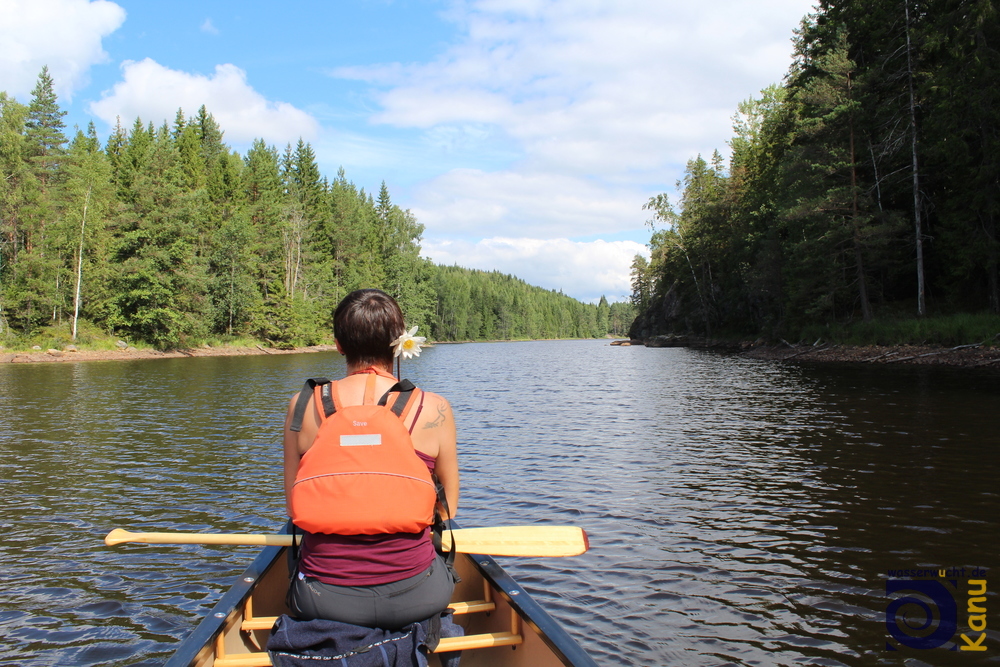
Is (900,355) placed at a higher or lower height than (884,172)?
lower

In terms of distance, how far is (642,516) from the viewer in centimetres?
789

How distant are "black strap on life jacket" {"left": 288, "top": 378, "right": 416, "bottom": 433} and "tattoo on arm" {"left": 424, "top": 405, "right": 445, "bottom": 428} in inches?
6.0

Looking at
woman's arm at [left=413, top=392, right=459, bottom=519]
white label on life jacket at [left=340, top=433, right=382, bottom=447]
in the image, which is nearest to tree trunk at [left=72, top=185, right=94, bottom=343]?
woman's arm at [left=413, top=392, right=459, bottom=519]

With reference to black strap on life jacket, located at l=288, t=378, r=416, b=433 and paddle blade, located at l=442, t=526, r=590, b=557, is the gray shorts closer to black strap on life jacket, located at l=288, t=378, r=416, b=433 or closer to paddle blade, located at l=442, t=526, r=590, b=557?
black strap on life jacket, located at l=288, t=378, r=416, b=433

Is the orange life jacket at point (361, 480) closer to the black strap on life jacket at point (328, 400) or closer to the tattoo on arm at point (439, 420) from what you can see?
the black strap on life jacket at point (328, 400)

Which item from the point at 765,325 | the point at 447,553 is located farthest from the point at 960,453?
the point at 765,325

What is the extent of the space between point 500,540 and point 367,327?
147 cm

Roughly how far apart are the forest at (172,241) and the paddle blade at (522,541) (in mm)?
46731

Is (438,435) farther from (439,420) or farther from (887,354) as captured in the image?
(887,354)

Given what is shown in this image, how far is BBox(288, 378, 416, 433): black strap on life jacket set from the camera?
8.54ft

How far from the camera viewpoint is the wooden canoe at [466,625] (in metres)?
3.00

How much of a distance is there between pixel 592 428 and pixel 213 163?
209 ft

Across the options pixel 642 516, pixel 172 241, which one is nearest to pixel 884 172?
pixel 642 516

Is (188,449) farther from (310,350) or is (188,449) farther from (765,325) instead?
(310,350)
